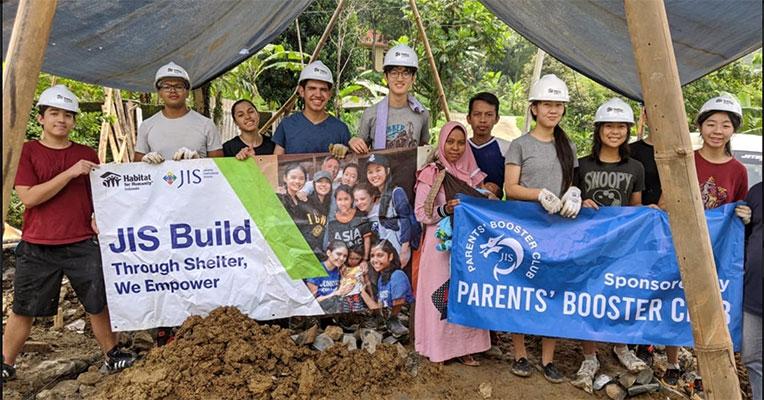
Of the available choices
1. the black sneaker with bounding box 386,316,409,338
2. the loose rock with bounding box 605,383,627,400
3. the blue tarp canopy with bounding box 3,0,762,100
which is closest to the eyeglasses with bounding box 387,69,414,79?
the blue tarp canopy with bounding box 3,0,762,100

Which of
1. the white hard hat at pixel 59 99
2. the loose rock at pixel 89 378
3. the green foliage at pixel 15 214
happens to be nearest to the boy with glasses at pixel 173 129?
the white hard hat at pixel 59 99

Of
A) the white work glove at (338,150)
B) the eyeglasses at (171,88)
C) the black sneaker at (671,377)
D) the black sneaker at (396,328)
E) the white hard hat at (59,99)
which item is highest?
the eyeglasses at (171,88)

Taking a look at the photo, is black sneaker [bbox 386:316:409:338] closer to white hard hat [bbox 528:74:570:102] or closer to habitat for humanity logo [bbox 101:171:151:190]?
white hard hat [bbox 528:74:570:102]

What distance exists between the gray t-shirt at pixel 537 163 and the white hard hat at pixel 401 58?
1114mm

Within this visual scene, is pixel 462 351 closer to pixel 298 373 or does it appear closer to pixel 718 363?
pixel 298 373

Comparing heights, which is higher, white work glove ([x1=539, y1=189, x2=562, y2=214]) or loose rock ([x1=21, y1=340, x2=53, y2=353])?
white work glove ([x1=539, y1=189, x2=562, y2=214])

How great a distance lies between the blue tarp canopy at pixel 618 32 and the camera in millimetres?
4199

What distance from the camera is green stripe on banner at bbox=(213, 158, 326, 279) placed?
3980 millimetres

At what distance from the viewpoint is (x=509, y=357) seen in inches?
161

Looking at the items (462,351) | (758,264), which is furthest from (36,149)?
(758,264)

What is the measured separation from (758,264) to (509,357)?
177 centimetres

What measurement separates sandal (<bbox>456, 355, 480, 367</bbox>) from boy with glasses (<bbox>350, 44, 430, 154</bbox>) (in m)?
1.67

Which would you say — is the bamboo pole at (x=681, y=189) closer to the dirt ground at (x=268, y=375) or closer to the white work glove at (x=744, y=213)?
the white work glove at (x=744, y=213)

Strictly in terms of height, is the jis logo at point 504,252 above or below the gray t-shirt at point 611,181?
below
